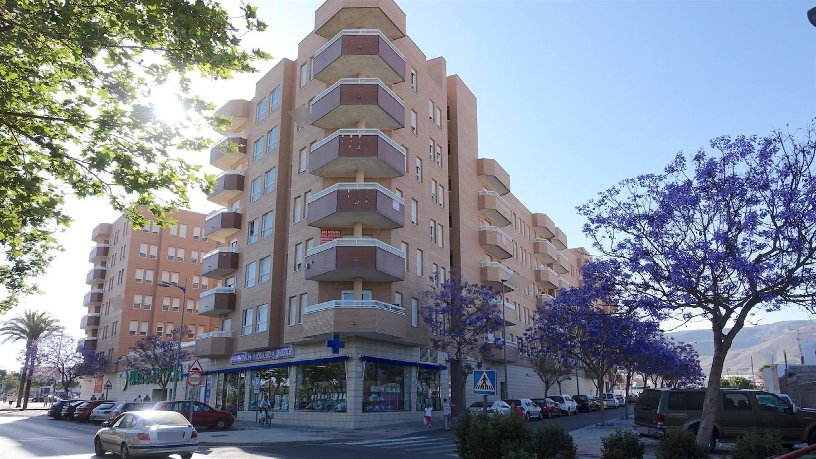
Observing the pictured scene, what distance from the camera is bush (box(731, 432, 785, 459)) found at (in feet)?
34.3

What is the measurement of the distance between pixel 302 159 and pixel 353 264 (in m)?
10.5

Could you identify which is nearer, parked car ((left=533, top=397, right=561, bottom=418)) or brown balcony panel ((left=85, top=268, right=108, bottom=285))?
parked car ((left=533, top=397, right=561, bottom=418))

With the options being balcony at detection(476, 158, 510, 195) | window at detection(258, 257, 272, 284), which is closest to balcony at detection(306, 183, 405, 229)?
window at detection(258, 257, 272, 284)

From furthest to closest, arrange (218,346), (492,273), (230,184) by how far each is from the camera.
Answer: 1. (492,273)
2. (230,184)
3. (218,346)

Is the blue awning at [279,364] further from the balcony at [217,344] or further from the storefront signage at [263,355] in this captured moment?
the balcony at [217,344]

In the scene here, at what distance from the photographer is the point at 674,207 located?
16766 millimetres

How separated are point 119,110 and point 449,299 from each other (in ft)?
91.4

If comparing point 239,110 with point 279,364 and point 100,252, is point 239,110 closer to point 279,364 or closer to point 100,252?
point 279,364

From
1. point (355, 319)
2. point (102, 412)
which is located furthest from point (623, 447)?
point (102, 412)

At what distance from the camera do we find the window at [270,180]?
41938mm

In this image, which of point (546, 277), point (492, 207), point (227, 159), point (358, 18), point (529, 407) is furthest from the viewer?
point (546, 277)

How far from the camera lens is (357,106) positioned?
116 ft

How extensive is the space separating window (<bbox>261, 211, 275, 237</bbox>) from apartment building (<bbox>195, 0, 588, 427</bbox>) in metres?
0.14

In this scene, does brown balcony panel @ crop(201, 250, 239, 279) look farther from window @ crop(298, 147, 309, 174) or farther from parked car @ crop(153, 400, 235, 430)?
parked car @ crop(153, 400, 235, 430)
